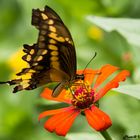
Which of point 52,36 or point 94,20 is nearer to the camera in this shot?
point 52,36

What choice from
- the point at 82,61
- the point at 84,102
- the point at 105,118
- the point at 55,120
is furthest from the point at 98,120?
the point at 82,61

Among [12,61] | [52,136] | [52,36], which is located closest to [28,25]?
[12,61]

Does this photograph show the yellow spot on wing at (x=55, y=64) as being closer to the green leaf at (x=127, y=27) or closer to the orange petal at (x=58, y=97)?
the orange petal at (x=58, y=97)

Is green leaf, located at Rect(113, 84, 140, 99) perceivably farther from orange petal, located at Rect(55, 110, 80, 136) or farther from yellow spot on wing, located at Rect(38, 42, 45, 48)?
yellow spot on wing, located at Rect(38, 42, 45, 48)

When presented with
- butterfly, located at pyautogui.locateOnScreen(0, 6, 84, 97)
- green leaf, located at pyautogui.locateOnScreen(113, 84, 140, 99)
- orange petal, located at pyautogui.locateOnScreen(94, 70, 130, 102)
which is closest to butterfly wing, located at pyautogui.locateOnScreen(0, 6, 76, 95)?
butterfly, located at pyautogui.locateOnScreen(0, 6, 84, 97)

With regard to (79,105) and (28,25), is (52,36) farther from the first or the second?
(28,25)

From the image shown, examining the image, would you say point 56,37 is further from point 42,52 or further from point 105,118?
point 105,118

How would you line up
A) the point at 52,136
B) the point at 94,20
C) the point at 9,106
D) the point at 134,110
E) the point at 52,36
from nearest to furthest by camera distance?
the point at 52,36 → the point at 94,20 → the point at 134,110 → the point at 52,136 → the point at 9,106
